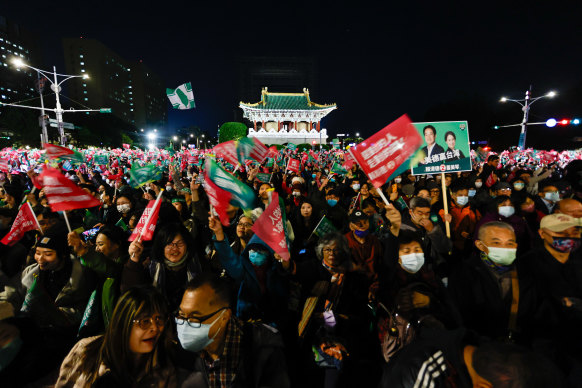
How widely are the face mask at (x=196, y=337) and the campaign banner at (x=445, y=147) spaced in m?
3.35

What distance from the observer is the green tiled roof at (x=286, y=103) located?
53784 millimetres

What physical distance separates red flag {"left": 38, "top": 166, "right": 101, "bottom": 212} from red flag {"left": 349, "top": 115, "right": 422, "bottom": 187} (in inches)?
130

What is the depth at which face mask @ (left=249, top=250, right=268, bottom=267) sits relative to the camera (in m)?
2.65

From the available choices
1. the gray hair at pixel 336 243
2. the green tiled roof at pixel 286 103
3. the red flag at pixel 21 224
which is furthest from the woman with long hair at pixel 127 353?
the green tiled roof at pixel 286 103

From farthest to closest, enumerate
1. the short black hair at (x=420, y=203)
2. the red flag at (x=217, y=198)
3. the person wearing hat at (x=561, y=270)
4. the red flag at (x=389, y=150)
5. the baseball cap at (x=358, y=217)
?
1. the short black hair at (x=420, y=203)
2. the baseball cap at (x=358, y=217)
3. the red flag at (x=389, y=150)
4. the red flag at (x=217, y=198)
5. the person wearing hat at (x=561, y=270)

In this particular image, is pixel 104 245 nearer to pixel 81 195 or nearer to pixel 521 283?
pixel 81 195

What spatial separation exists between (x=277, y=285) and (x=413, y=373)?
4.75 ft

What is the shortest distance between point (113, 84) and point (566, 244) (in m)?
126

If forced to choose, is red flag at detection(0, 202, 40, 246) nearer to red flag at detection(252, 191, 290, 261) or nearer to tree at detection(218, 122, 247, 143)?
red flag at detection(252, 191, 290, 261)

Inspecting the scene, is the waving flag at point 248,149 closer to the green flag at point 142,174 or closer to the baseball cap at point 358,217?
the green flag at point 142,174

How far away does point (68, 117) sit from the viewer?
Result: 5225 cm

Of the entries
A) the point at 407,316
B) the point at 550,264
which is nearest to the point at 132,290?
the point at 407,316

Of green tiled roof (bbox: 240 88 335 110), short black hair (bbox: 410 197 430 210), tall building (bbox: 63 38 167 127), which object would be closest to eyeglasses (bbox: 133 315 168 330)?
short black hair (bbox: 410 197 430 210)

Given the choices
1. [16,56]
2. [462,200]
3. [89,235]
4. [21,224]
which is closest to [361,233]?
[462,200]
